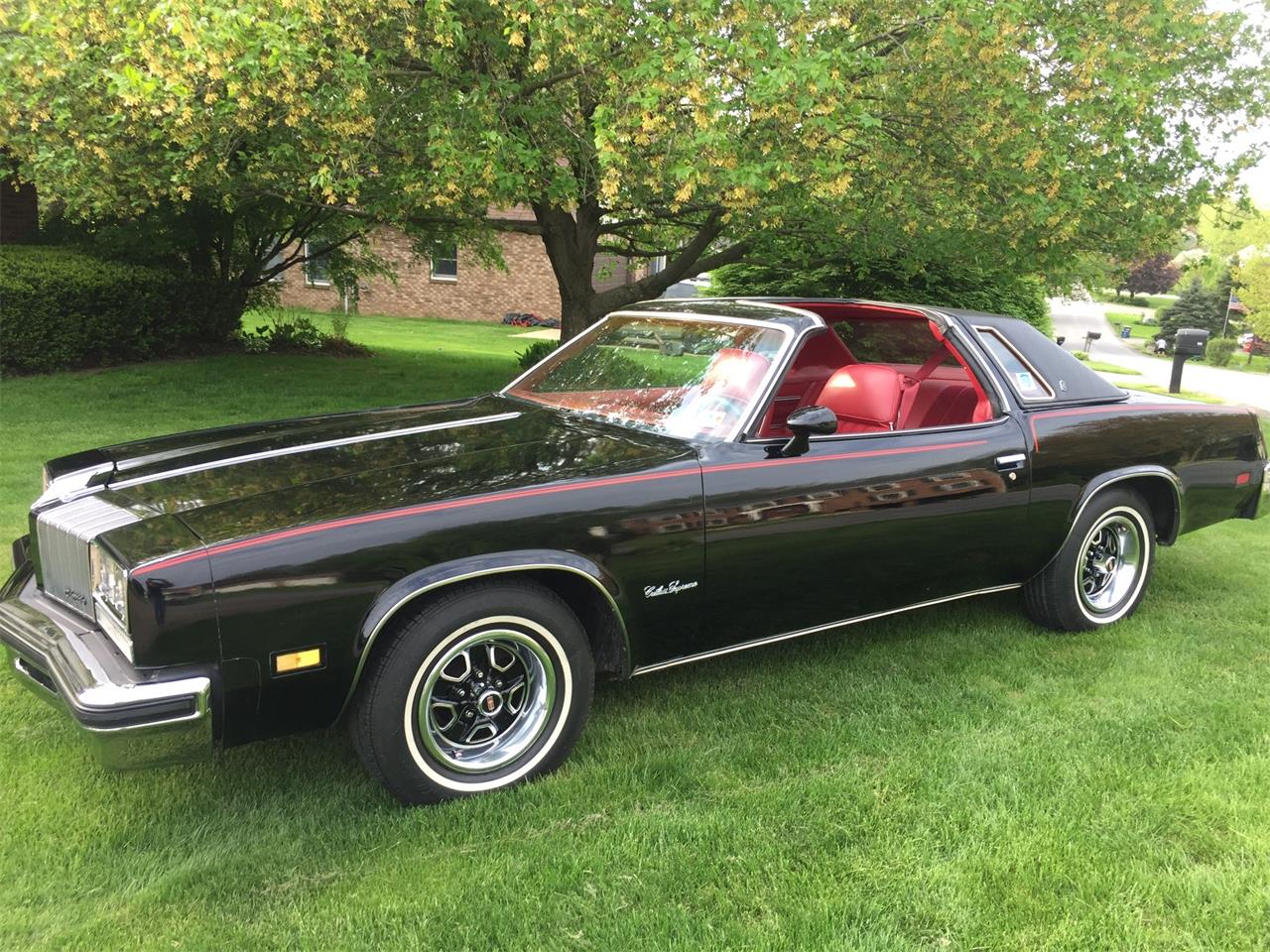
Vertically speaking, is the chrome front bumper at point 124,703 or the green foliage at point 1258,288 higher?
the green foliage at point 1258,288

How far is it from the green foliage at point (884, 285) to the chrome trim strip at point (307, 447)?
26.4ft

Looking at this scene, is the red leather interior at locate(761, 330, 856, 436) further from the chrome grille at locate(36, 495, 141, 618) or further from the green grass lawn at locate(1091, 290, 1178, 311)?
the green grass lawn at locate(1091, 290, 1178, 311)

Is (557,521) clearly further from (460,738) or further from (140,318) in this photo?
(140,318)

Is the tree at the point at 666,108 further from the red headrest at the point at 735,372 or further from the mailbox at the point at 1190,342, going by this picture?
the mailbox at the point at 1190,342

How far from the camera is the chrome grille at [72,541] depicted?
2.76 metres

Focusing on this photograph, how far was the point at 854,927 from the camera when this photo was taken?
237cm

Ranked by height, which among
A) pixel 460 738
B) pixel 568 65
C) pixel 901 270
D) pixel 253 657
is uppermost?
pixel 568 65

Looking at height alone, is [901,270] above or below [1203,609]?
above

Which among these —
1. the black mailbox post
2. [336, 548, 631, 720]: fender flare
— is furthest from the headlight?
the black mailbox post

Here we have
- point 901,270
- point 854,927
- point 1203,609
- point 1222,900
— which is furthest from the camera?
point 901,270

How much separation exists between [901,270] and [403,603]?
35.7 ft

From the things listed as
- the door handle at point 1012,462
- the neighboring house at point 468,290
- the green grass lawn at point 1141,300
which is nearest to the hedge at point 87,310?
the door handle at point 1012,462

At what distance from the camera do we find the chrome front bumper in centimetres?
238

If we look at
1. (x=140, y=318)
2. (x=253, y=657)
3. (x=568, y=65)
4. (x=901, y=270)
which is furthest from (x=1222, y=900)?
(x=140, y=318)
